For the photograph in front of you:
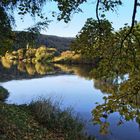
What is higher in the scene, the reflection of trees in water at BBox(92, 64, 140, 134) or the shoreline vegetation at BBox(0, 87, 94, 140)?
the reflection of trees in water at BBox(92, 64, 140, 134)

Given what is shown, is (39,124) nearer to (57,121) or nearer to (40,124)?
(40,124)

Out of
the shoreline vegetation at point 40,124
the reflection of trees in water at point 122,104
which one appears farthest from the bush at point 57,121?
the reflection of trees in water at point 122,104

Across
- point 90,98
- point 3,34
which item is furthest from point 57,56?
point 3,34

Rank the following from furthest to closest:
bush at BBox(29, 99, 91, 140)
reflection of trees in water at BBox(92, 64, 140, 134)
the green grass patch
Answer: bush at BBox(29, 99, 91, 140)
the green grass patch
reflection of trees in water at BBox(92, 64, 140, 134)

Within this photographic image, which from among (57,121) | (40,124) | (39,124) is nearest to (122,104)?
(39,124)

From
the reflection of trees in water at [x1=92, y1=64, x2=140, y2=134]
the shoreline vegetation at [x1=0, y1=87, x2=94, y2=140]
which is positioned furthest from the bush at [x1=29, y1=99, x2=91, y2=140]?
the reflection of trees in water at [x1=92, y1=64, x2=140, y2=134]

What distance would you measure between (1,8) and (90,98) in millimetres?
22424

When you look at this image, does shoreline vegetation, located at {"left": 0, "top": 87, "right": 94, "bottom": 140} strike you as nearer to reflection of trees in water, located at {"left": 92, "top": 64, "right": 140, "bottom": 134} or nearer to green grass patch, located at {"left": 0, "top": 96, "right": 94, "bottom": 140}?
green grass patch, located at {"left": 0, "top": 96, "right": 94, "bottom": 140}

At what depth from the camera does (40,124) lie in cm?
1544

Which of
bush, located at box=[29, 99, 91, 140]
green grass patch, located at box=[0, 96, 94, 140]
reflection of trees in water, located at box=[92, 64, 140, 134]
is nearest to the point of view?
reflection of trees in water, located at box=[92, 64, 140, 134]

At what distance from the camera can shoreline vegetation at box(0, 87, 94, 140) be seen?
1248cm

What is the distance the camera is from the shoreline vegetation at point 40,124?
492 inches

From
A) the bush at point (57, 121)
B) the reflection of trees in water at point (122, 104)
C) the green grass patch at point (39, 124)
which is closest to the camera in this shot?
the reflection of trees in water at point (122, 104)

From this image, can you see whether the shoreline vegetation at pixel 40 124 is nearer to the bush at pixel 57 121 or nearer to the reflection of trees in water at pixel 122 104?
the bush at pixel 57 121
